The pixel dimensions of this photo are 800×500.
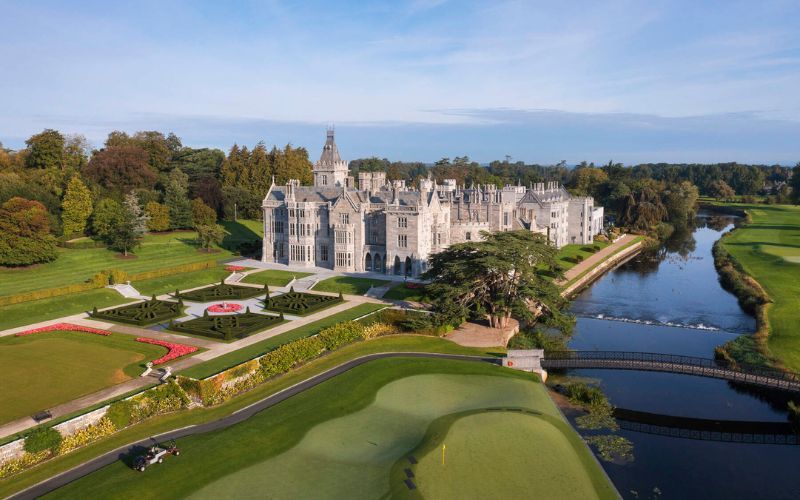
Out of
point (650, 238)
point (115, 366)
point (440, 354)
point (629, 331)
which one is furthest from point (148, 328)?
point (650, 238)

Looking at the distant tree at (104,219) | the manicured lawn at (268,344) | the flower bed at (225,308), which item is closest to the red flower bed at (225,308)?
the flower bed at (225,308)

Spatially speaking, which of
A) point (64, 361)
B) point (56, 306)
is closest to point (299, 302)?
point (64, 361)

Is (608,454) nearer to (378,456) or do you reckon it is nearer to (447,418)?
(447,418)

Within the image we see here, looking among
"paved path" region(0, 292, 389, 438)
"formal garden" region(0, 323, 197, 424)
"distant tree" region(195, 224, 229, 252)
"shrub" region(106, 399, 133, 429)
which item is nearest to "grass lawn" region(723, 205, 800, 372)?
"paved path" region(0, 292, 389, 438)

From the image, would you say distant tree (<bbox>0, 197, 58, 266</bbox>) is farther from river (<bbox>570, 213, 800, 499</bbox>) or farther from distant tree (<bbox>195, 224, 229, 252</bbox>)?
river (<bbox>570, 213, 800, 499</bbox>)

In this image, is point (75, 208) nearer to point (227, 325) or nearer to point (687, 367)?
point (227, 325)

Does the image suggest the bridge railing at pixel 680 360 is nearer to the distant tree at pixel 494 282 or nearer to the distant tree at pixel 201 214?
the distant tree at pixel 494 282
